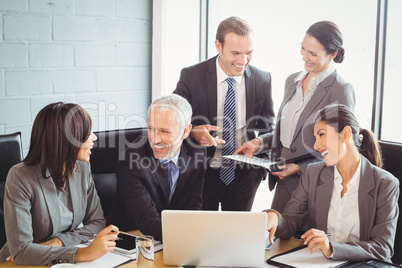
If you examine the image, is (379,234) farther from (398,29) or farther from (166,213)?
(398,29)

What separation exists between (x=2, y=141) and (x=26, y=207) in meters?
0.37

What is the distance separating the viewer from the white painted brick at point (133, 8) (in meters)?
3.49

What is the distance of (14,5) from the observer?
2926 millimetres

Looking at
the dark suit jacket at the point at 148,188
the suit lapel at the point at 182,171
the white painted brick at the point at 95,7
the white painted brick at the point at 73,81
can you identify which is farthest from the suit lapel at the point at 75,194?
the white painted brick at the point at 95,7

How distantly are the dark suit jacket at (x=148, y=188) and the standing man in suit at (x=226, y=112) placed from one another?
1.37ft

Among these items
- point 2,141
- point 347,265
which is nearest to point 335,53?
point 347,265

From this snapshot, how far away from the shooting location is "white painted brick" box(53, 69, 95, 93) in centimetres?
321

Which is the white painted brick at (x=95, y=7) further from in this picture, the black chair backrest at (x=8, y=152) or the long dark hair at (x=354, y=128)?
the long dark hair at (x=354, y=128)

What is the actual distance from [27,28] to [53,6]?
0.69 feet

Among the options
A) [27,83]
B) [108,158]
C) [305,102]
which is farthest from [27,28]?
[305,102]

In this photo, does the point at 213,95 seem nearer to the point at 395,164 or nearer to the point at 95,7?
the point at 395,164

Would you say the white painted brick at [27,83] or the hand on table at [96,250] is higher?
the white painted brick at [27,83]

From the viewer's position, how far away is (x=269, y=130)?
285 cm

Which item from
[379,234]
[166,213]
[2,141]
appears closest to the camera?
[166,213]
